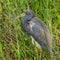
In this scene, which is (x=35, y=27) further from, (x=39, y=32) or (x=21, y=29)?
(x=21, y=29)

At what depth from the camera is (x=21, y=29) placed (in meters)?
4.55

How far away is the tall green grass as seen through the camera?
414 centimetres

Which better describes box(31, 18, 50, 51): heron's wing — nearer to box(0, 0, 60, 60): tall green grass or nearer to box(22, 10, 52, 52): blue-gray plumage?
box(22, 10, 52, 52): blue-gray plumage

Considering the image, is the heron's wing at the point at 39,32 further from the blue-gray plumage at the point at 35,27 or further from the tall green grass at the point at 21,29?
the tall green grass at the point at 21,29

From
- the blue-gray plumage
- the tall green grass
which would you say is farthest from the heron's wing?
the tall green grass

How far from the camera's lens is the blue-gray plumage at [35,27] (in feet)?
14.5

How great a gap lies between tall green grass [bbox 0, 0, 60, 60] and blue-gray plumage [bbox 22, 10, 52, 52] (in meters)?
0.09

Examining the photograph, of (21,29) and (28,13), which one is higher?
(28,13)

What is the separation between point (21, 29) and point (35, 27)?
0.21m

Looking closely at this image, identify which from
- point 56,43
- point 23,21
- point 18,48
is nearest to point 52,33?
point 56,43

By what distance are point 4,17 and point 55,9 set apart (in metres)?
0.77

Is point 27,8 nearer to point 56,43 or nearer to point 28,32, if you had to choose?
point 28,32

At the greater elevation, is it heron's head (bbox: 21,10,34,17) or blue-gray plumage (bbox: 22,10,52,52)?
heron's head (bbox: 21,10,34,17)

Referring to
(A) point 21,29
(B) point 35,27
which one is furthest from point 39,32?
(A) point 21,29
